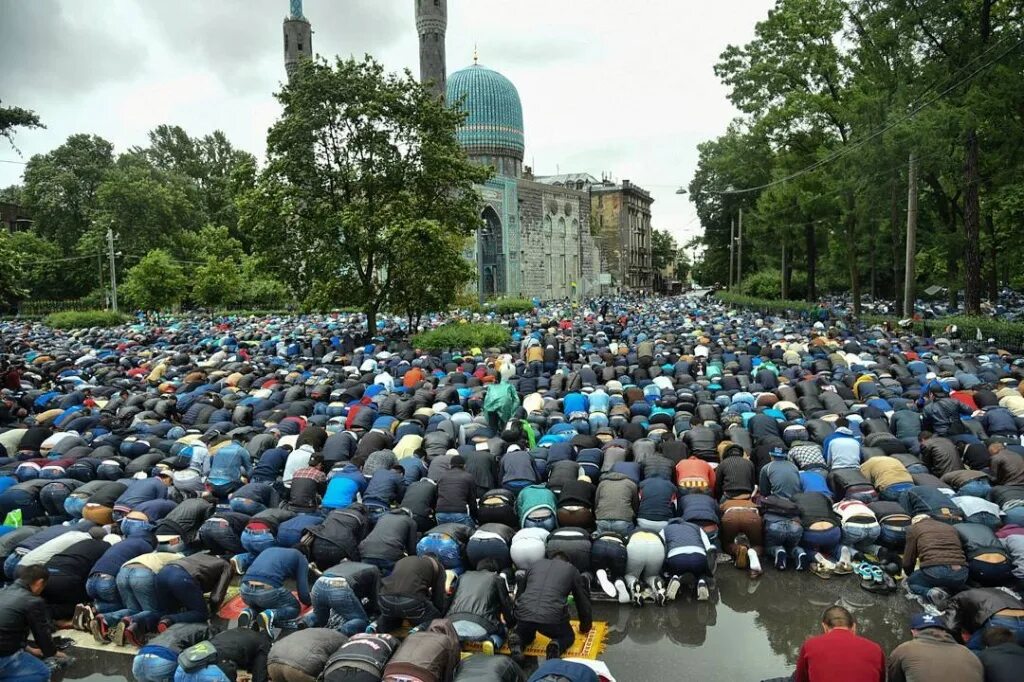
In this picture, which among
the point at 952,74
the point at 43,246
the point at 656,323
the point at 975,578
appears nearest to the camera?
the point at 975,578

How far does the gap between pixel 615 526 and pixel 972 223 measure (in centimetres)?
2128

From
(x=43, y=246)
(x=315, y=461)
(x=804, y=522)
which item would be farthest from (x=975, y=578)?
(x=43, y=246)

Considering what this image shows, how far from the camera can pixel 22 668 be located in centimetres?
575

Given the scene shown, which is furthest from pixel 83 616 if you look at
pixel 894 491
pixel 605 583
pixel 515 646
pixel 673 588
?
pixel 894 491

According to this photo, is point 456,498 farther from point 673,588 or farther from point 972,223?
point 972,223

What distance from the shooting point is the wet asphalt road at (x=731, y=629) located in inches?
239

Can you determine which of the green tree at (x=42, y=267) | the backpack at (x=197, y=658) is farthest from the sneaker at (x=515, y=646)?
the green tree at (x=42, y=267)

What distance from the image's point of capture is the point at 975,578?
260 inches

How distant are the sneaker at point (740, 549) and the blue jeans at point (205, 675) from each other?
5.40 metres

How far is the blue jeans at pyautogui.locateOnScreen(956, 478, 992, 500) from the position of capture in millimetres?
8031

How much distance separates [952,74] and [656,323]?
12.7 m

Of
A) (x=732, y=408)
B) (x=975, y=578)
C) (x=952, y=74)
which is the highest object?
(x=952, y=74)

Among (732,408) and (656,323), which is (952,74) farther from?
(732,408)

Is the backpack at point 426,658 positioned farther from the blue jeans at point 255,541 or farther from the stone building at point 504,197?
the stone building at point 504,197
